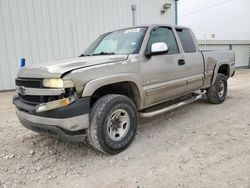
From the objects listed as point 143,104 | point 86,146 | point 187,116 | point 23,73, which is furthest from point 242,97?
point 23,73

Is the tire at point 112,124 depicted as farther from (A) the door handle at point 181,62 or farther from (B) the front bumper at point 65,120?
(A) the door handle at point 181,62

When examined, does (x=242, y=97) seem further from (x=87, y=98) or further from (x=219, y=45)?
(x=219, y=45)

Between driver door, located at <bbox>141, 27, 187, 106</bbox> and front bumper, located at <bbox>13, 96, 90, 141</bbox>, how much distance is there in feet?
3.89

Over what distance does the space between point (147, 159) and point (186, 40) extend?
2822mm

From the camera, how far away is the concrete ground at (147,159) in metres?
2.39

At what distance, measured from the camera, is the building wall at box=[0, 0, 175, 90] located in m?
7.99

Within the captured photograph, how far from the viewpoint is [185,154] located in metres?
2.91

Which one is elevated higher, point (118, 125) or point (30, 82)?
point (30, 82)

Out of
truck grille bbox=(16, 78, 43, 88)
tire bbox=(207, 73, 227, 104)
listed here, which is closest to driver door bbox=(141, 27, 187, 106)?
tire bbox=(207, 73, 227, 104)

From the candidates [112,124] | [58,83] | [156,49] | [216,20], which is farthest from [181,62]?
[216,20]

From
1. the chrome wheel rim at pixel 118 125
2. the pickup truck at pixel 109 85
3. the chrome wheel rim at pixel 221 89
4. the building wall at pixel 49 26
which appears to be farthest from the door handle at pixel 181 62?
the building wall at pixel 49 26

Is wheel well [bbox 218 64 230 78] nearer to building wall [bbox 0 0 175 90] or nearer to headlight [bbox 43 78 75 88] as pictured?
headlight [bbox 43 78 75 88]

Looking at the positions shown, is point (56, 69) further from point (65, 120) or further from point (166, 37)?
point (166, 37)

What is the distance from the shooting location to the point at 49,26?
28.0 ft
